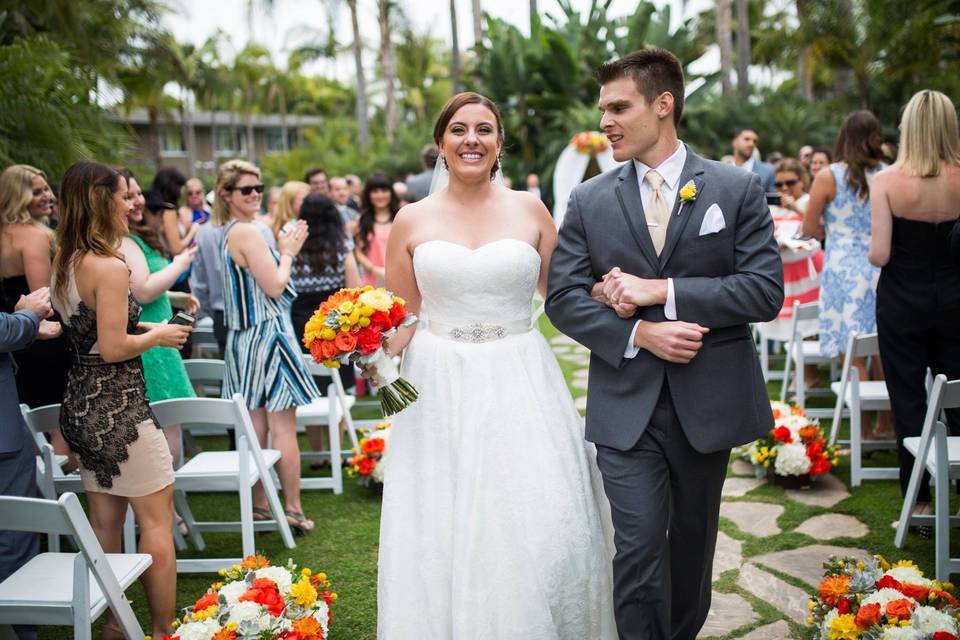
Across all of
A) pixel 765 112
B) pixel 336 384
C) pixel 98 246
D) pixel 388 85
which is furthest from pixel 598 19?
pixel 98 246

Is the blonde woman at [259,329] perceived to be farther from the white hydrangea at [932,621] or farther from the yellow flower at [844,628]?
the white hydrangea at [932,621]

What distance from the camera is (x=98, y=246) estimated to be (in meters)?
3.87

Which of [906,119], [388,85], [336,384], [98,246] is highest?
[388,85]

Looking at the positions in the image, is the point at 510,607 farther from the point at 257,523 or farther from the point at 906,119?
the point at 906,119

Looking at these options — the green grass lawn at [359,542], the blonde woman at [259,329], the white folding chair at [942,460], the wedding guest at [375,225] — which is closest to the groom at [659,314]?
the green grass lawn at [359,542]

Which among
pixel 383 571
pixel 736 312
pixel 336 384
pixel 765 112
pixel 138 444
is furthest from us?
pixel 765 112

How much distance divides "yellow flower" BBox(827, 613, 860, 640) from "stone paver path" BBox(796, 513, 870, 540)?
1764 millimetres

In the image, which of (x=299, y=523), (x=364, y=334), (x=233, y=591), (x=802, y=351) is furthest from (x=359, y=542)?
(x=802, y=351)

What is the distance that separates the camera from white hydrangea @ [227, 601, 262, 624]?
341 centimetres

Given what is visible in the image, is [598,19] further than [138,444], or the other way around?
[598,19]

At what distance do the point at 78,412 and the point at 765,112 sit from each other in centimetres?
2275

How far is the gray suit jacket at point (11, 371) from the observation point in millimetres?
3707

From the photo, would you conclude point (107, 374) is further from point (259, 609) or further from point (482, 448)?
point (482, 448)

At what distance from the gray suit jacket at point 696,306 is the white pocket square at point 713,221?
22 mm
